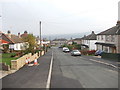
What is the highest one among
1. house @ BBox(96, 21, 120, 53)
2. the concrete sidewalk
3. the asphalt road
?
house @ BBox(96, 21, 120, 53)

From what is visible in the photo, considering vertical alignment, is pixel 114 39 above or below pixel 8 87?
above

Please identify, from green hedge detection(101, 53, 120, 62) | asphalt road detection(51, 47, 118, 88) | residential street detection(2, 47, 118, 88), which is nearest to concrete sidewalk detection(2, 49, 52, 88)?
residential street detection(2, 47, 118, 88)

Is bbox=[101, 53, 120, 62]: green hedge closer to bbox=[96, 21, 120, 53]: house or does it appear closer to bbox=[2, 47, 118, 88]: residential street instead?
bbox=[96, 21, 120, 53]: house

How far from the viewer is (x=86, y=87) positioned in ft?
32.1

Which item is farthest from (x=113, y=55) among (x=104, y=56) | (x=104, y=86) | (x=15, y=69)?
(x=104, y=86)

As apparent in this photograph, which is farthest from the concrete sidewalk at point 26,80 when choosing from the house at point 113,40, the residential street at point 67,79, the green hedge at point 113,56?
the house at point 113,40

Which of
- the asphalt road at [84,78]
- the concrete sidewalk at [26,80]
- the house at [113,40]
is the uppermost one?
the house at [113,40]

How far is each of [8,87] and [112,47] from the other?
106 ft

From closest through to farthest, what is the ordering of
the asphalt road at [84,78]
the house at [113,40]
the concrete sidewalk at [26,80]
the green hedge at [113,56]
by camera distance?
the asphalt road at [84,78] → the concrete sidewalk at [26,80] → the green hedge at [113,56] → the house at [113,40]

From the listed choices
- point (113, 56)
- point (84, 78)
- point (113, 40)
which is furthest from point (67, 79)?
point (113, 40)

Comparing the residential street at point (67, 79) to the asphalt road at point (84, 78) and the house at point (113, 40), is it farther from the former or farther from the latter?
the house at point (113, 40)

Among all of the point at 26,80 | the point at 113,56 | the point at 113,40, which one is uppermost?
the point at 113,40

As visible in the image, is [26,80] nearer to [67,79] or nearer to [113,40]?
[67,79]

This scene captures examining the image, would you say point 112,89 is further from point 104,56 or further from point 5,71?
point 104,56
